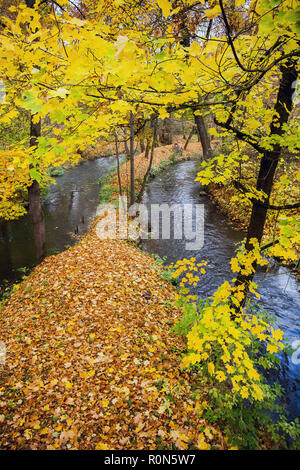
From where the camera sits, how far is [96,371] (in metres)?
3.97

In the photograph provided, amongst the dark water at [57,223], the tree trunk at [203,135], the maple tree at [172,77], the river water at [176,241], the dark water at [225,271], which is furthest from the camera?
the tree trunk at [203,135]

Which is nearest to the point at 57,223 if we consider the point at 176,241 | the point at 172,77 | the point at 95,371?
the point at 176,241

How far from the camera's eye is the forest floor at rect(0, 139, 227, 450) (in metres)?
3.13

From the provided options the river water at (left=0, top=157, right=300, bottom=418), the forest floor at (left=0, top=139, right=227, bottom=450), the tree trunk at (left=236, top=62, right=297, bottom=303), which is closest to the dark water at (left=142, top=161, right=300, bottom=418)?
the river water at (left=0, top=157, right=300, bottom=418)

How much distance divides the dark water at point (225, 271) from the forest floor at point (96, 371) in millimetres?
1968

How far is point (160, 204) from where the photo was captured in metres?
14.5

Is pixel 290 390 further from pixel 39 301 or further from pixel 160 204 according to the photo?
pixel 160 204

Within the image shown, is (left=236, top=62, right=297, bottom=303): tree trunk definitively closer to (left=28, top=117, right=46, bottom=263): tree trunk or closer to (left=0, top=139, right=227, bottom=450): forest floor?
(left=0, top=139, right=227, bottom=450): forest floor

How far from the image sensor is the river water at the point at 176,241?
6.09m

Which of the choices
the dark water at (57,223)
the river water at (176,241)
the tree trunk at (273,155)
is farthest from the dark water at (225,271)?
the dark water at (57,223)

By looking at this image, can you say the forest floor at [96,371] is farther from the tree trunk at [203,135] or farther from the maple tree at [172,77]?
the tree trunk at [203,135]

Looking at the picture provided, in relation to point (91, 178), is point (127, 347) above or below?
below
